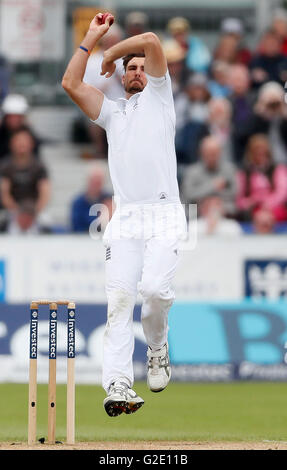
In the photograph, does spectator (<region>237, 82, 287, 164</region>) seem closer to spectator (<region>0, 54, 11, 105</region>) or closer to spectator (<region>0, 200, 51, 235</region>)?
spectator (<region>0, 200, 51, 235</region>)

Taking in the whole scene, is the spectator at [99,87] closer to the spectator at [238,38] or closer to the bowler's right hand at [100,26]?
the spectator at [238,38]

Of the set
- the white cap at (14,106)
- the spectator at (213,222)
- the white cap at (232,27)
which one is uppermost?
the white cap at (232,27)

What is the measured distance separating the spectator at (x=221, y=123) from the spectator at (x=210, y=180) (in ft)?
2.83

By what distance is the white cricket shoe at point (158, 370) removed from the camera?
8945 millimetres

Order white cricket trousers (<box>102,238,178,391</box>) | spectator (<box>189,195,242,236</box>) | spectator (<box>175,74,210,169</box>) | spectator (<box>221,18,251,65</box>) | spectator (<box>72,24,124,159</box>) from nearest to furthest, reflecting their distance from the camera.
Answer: white cricket trousers (<box>102,238,178,391</box>), spectator (<box>189,195,242,236</box>), spectator (<box>175,74,210,169</box>), spectator (<box>72,24,124,159</box>), spectator (<box>221,18,251,65</box>)

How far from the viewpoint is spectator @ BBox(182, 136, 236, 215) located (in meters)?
16.8

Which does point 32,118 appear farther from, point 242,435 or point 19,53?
point 242,435

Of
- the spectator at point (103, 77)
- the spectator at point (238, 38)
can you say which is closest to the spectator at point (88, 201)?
the spectator at point (103, 77)

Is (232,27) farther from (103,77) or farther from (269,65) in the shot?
(103,77)

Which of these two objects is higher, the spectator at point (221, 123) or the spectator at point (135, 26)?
the spectator at point (135, 26)

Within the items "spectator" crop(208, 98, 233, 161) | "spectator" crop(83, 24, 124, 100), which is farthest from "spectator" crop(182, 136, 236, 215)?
"spectator" crop(83, 24, 124, 100)

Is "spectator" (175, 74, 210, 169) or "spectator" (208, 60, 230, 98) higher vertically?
"spectator" (208, 60, 230, 98)

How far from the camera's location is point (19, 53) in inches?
774

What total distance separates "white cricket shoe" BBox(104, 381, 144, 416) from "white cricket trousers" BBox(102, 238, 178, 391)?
0.13m
